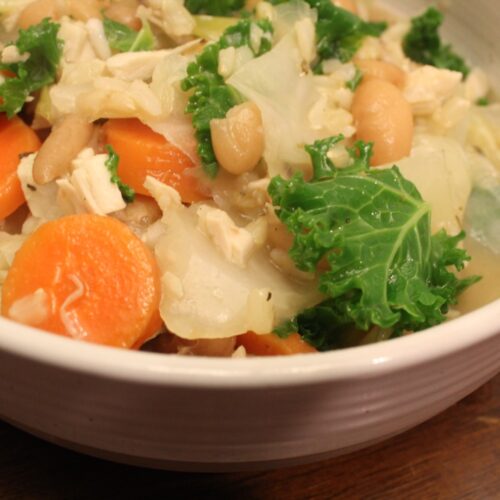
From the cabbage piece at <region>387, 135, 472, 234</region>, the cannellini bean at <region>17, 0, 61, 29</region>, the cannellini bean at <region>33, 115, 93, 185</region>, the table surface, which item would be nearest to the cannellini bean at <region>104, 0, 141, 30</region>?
the cannellini bean at <region>17, 0, 61, 29</region>

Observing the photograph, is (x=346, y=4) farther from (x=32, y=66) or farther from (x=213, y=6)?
(x=32, y=66)

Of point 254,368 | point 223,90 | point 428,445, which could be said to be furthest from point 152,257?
point 428,445

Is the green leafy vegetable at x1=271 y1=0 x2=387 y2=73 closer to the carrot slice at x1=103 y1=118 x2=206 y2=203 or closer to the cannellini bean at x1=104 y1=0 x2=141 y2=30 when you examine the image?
the cannellini bean at x1=104 y1=0 x2=141 y2=30

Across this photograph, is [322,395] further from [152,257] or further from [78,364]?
[152,257]

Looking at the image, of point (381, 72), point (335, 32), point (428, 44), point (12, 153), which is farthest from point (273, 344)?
point (428, 44)

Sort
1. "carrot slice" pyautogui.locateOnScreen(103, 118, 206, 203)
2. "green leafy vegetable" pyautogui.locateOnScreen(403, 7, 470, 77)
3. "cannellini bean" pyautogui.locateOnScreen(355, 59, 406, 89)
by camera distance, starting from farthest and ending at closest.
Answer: "green leafy vegetable" pyautogui.locateOnScreen(403, 7, 470, 77) < "cannellini bean" pyautogui.locateOnScreen(355, 59, 406, 89) < "carrot slice" pyautogui.locateOnScreen(103, 118, 206, 203)

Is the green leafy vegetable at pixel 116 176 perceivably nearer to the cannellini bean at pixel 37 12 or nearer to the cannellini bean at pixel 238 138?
the cannellini bean at pixel 238 138

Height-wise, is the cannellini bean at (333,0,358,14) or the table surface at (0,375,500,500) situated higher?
the cannellini bean at (333,0,358,14)
